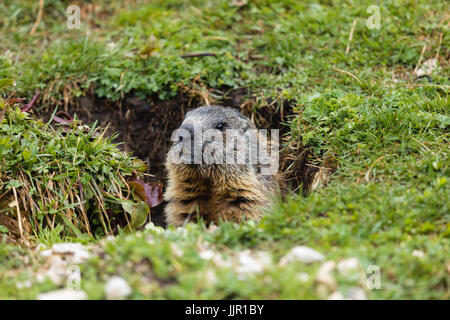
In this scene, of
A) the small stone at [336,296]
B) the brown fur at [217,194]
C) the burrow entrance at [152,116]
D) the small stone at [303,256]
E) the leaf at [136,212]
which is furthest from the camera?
the burrow entrance at [152,116]

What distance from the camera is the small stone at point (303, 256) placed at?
2938 mm

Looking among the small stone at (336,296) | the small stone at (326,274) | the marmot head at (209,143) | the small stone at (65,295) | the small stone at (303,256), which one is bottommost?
the small stone at (65,295)

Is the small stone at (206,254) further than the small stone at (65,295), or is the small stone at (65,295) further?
the small stone at (206,254)

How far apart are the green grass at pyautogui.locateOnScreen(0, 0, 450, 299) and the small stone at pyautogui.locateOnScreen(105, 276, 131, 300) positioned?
2.2 inches

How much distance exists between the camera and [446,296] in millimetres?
2754

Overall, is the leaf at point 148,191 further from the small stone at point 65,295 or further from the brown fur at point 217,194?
the small stone at point 65,295

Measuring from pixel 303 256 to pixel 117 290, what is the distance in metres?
1.06

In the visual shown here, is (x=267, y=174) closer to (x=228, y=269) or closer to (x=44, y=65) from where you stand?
(x=228, y=269)

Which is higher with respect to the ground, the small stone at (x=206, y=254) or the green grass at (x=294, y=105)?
the green grass at (x=294, y=105)

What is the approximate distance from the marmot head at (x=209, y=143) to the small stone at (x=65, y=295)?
2.20 metres

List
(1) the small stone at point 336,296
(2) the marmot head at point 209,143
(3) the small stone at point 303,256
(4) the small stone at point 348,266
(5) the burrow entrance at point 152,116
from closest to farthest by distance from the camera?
1. (1) the small stone at point 336,296
2. (4) the small stone at point 348,266
3. (3) the small stone at point 303,256
4. (2) the marmot head at point 209,143
5. (5) the burrow entrance at point 152,116

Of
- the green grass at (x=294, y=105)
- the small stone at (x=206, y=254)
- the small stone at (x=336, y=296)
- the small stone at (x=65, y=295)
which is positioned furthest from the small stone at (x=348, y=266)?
the small stone at (x=65, y=295)

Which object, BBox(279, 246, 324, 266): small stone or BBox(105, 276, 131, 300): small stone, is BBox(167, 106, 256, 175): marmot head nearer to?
BBox(279, 246, 324, 266): small stone
